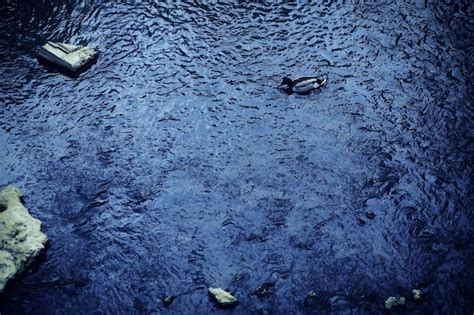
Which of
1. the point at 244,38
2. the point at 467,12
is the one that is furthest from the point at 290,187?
the point at 467,12

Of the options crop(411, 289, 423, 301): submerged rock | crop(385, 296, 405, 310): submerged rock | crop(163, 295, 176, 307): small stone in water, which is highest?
crop(411, 289, 423, 301): submerged rock

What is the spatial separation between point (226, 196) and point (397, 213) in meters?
1.75

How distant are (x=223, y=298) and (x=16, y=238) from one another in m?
2.18

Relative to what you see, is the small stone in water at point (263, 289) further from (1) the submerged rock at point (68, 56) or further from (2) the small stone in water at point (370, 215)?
(1) the submerged rock at point (68, 56)

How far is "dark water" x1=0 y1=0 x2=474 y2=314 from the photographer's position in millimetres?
3459

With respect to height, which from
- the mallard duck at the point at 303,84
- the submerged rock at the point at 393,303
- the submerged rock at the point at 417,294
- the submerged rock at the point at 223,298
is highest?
the mallard duck at the point at 303,84

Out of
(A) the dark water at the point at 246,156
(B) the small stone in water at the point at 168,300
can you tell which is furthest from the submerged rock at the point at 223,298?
(B) the small stone in water at the point at 168,300

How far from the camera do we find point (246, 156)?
435cm

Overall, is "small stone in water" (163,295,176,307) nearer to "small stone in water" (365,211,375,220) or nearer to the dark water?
the dark water

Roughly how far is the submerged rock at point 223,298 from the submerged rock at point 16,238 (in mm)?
1822

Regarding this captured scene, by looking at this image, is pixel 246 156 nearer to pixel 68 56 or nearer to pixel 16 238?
pixel 16 238

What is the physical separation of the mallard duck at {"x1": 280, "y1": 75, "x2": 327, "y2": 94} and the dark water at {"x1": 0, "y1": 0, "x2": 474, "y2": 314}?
0.16 metres

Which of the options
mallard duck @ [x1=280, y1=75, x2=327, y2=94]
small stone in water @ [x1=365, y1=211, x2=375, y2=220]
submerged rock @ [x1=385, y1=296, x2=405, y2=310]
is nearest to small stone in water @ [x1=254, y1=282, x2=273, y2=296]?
submerged rock @ [x1=385, y1=296, x2=405, y2=310]

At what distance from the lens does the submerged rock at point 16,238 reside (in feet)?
11.7
